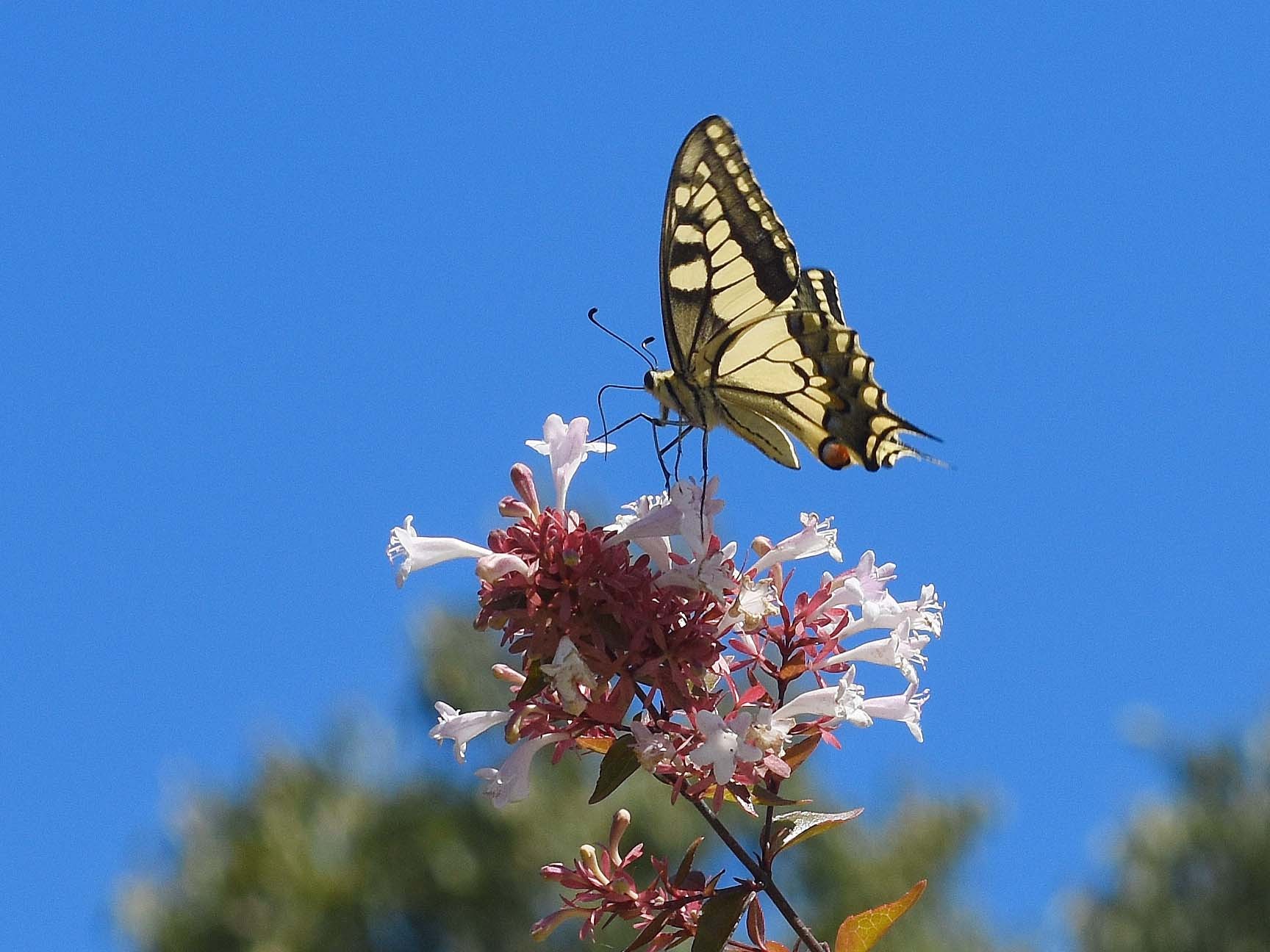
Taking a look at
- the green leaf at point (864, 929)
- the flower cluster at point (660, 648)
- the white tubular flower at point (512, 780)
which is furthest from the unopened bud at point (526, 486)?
the green leaf at point (864, 929)

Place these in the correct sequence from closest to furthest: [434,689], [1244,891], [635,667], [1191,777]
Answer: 1. [635,667]
2. [1244,891]
3. [1191,777]
4. [434,689]

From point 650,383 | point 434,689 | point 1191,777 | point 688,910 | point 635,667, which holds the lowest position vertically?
point 688,910

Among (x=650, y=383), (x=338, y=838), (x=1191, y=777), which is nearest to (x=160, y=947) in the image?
(x=338, y=838)

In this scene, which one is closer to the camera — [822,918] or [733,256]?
[733,256]

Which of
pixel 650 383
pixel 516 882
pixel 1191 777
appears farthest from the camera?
pixel 516 882

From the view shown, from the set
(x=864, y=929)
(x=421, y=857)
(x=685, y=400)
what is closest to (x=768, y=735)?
(x=864, y=929)

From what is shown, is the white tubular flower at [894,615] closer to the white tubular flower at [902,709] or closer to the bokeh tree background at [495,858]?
the white tubular flower at [902,709]

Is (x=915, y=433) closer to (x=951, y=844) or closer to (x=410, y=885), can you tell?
(x=951, y=844)
